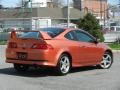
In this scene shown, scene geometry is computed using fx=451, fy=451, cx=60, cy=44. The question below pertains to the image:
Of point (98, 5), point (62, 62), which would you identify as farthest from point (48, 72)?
point (98, 5)

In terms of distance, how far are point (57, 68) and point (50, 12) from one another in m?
65.8

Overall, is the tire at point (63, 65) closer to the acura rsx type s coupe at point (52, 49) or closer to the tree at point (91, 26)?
the acura rsx type s coupe at point (52, 49)

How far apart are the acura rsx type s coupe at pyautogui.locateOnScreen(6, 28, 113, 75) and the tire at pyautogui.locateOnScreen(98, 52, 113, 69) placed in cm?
71

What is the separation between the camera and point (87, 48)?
14.9 m

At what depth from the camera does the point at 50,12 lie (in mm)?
78938

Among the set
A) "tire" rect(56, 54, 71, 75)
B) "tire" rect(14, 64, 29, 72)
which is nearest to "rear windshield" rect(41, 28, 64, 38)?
"tire" rect(56, 54, 71, 75)

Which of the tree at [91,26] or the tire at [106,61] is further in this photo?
the tree at [91,26]

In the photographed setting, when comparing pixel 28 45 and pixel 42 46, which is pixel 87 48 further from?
pixel 28 45

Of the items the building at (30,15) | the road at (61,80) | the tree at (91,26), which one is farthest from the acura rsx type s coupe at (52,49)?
the building at (30,15)

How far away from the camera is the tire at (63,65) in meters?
13.5

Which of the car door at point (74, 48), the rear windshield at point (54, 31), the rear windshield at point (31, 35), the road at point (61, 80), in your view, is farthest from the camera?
the car door at point (74, 48)

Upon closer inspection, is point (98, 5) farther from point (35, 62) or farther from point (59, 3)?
point (35, 62)

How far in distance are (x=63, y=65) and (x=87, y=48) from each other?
1521mm

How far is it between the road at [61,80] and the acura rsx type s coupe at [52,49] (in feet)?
1.16
